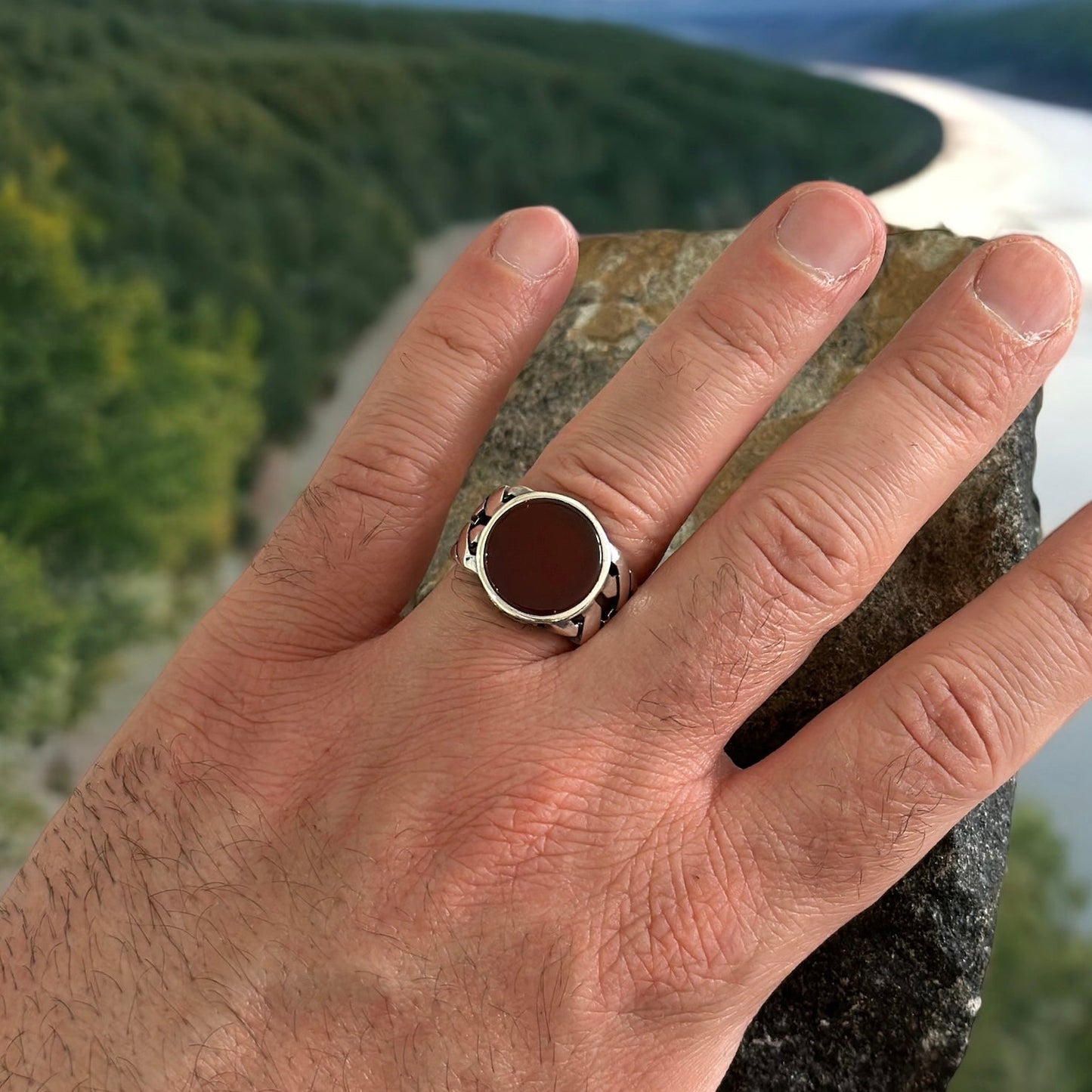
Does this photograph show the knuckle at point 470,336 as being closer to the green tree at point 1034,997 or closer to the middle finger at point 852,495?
the middle finger at point 852,495

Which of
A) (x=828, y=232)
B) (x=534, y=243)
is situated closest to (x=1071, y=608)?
(x=828, y=232)

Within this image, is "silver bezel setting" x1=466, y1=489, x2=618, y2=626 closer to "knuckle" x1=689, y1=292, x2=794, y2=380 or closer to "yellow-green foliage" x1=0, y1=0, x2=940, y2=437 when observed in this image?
"knuckle" x1=689, y1=292, x2=794, y2=380

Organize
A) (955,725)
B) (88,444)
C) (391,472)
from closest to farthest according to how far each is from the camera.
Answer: (955,725) → (391,472) → (88,444)

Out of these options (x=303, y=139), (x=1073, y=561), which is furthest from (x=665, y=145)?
(x=1073, y=561)

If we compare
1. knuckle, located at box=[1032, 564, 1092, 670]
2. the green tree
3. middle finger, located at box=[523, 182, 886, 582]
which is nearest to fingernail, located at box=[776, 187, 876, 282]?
middle finger, located at box=[523, 182, 886, 582]

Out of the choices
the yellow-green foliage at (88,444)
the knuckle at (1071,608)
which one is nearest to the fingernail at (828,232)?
the knuckle at (1071,608)

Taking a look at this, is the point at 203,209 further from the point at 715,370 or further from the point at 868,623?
the point at 868,623

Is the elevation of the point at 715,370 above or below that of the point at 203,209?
above
